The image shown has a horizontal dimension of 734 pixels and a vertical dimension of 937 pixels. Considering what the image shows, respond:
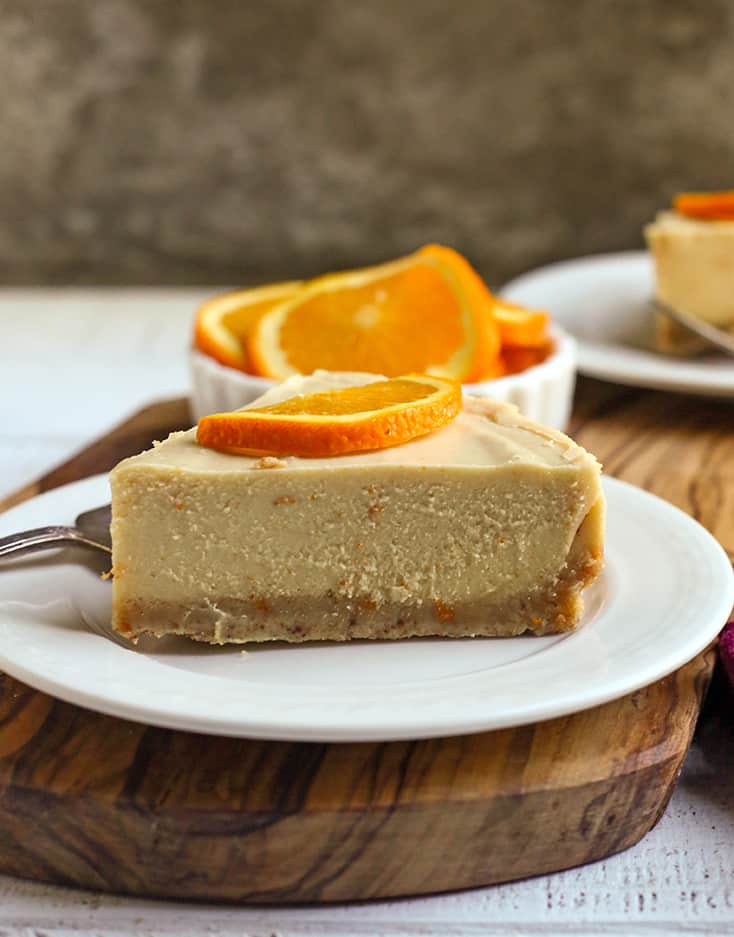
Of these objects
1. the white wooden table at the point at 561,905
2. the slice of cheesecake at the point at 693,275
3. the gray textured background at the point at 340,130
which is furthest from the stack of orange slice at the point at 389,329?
the gray textured background at the point at 340,130

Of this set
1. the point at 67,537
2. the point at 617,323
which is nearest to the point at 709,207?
the point at 617,323

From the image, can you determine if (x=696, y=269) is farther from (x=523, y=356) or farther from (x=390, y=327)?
(x=390, y=327)

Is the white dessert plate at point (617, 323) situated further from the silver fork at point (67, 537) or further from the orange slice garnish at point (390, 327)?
the silver fork at point (67, 537)

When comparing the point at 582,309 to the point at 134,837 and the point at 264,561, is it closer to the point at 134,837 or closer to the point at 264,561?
the point at 264,561

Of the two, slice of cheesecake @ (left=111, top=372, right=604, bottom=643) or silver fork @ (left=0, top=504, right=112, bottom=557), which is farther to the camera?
silver fork @ (left=0, top=504, right=112, bottom=557)

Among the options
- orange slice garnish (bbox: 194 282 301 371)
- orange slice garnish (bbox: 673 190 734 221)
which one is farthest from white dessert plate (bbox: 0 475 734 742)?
orange slice garnish (bbox: 673 190 734 221)

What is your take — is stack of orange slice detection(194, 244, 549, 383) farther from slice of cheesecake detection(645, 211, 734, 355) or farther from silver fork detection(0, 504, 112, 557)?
silver fork detection(0, 504, 112, 557)

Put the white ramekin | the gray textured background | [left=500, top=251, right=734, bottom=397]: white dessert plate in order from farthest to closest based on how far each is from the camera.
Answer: the gray textured background < [left=500, top=251, right=734, bottom=397]: white dessert plate < the white ramekin

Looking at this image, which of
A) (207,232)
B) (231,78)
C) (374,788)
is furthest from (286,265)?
(374,788)

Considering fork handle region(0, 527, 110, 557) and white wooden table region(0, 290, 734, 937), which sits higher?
fork handle region(0, 527, 110, 557)
